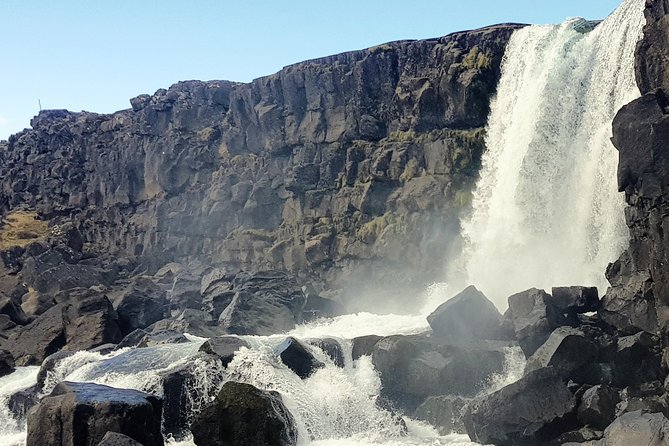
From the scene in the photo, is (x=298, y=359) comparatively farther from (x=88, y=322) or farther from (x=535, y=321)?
(x=88, y=322)

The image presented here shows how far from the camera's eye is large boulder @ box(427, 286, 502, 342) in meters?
24.0

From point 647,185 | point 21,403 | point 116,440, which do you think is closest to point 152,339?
point 21,403

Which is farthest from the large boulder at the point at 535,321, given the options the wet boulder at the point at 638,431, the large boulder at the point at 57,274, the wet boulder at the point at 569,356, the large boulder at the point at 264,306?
the large boulder at the point at 57,274

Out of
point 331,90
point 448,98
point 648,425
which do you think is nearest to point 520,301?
point 648,425

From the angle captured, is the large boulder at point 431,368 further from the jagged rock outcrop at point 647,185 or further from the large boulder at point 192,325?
the large boulder at point 192,325

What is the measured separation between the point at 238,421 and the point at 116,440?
3674mm

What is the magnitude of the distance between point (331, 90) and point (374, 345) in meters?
29.3

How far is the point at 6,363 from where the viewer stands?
30406 mm

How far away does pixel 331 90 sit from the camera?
49594 millimetres

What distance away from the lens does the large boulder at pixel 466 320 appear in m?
24.0

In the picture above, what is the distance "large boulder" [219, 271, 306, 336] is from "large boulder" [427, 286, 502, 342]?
12039mm

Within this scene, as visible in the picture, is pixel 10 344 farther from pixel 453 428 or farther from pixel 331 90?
pixel 331 90

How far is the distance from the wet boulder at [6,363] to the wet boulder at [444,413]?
19.0 m

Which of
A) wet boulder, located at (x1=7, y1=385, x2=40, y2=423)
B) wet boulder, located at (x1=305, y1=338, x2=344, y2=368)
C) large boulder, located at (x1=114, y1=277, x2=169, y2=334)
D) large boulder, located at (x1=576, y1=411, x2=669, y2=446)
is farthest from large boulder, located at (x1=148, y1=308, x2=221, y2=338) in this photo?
large boulder, located at (x1=576, y1=411, x2=669, y2=446)
